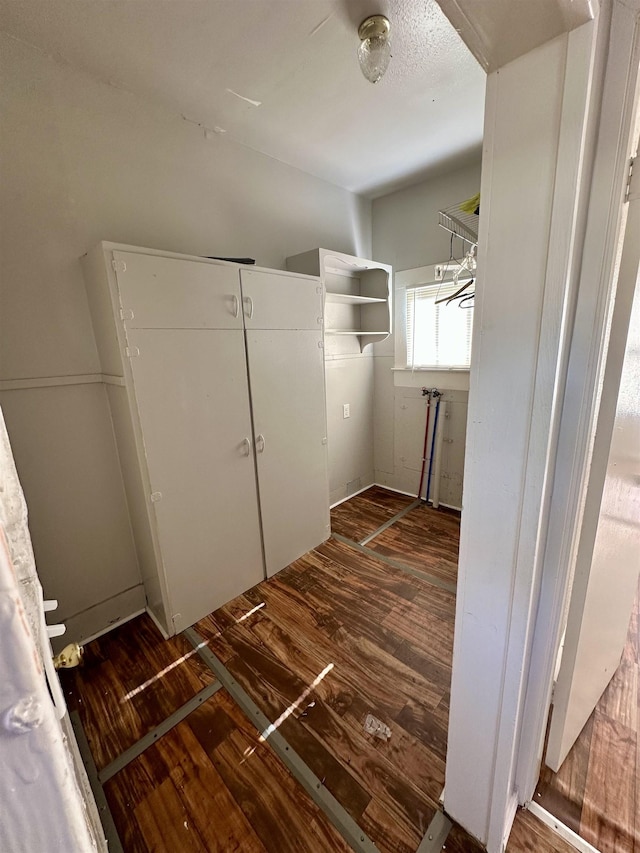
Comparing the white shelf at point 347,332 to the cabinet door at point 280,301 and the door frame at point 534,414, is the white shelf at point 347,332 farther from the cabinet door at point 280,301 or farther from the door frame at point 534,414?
the door frame at point 534,414

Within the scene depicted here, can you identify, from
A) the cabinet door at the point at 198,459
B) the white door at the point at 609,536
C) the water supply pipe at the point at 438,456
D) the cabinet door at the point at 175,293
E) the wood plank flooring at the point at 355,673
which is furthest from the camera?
the water supply pipe at the point at 438,456

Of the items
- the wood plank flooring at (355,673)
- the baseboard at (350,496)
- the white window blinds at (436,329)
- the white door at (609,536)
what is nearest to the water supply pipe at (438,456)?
the white window blinds at (436,329)

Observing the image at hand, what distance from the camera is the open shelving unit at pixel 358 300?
2.80 metres

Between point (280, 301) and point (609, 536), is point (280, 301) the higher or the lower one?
the higher one

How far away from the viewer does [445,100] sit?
1799 mm

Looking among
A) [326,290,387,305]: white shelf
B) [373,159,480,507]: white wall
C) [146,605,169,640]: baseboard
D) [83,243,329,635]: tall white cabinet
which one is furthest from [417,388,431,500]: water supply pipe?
[146,605,169,640]: baseboard

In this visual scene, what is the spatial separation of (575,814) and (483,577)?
3.27ft

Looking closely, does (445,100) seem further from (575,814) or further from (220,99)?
(575,814)

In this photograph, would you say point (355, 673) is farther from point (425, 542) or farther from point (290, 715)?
point (425, 542)

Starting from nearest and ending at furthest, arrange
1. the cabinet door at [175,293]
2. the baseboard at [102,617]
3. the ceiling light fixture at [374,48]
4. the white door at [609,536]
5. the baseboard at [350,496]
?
the white door at [609,536], the ceiling light fixture at [374,48], the cabinet door at [175,293], the baseboard at [102,617], the baseboard at [350,496]

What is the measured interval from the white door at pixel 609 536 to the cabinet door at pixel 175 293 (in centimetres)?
157

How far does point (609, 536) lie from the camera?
103cm

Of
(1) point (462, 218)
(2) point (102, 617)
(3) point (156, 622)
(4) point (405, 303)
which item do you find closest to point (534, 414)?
(1) point (462, 218)

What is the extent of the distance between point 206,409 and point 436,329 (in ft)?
6.95
